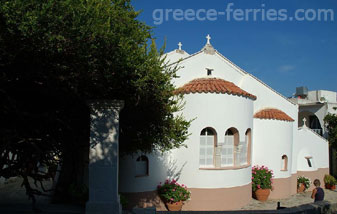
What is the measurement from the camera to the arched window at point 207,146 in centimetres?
1266

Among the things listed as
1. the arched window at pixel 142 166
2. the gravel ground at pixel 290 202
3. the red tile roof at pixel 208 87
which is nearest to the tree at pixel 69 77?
the arched window at pixel 142 166

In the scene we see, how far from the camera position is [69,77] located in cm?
648

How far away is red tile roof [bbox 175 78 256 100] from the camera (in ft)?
40.9

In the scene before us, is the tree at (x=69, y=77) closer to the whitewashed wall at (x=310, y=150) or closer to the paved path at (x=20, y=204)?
the paved path at (x=20, y=204)

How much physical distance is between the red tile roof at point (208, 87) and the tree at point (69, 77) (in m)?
3.62

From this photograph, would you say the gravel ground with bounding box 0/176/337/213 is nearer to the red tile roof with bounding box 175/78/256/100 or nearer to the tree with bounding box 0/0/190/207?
the tree with bounding box 0/0/190/207

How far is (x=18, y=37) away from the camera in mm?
5621

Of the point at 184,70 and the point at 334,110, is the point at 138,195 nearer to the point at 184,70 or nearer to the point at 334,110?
the point at 184,70

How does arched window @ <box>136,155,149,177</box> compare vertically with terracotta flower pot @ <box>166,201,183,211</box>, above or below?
above

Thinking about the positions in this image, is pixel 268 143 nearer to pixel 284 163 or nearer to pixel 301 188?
pixel 284 163

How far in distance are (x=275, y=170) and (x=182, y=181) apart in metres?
5.99

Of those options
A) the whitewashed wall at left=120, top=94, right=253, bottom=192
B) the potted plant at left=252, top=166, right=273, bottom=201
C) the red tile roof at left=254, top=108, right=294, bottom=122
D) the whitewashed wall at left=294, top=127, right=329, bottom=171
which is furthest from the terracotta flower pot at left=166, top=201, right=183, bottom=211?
the whitewashed wall at left=294, top=127, right=329, bottom=171

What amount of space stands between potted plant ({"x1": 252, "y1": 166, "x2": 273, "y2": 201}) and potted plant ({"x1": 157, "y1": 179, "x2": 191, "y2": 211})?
14.3 ft

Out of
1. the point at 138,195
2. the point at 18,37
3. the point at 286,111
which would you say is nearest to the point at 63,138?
the point at 18,37
